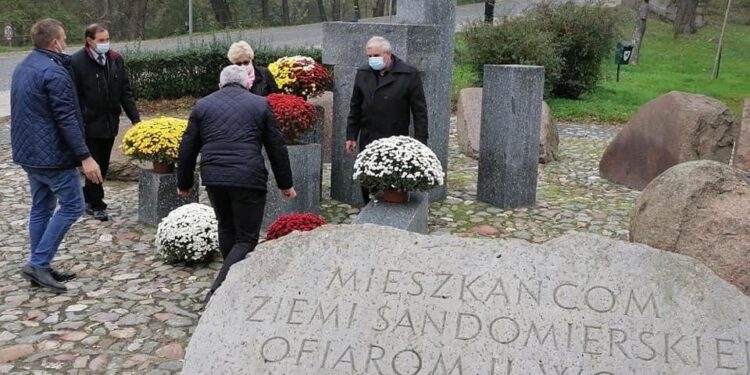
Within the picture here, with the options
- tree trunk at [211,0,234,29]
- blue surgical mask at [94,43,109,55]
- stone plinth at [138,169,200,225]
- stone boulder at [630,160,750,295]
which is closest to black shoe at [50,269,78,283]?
stone plinth at [138,169,200,225]

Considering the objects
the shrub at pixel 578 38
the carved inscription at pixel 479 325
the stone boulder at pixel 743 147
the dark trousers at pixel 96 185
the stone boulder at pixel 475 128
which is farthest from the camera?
the shrub at pixel 578 38

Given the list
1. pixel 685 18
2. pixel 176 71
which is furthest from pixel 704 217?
pixel 685 18

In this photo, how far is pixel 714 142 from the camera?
9500mm

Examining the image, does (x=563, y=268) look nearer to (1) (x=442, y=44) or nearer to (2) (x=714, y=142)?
(1) (x=442, y=44)

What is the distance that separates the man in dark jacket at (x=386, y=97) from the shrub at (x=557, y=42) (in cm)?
925

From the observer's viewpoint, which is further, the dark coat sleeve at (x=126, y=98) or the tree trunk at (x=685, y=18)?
the tree trunk at (x=685, y=18)

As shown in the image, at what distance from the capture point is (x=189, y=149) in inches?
218

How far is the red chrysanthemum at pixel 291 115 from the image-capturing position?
7.46 meters

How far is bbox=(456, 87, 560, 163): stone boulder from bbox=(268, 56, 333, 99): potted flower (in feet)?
11.1

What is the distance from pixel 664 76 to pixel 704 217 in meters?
18.6

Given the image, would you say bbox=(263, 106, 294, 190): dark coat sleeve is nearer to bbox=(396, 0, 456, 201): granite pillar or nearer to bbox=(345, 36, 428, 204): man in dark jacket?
bbox=(345, 36, 428, 204): man in dark jacket

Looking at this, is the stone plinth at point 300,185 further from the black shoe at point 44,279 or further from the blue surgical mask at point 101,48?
the black shoe at point 44,279

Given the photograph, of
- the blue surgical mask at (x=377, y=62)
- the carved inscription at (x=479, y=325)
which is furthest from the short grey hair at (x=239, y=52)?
the carved inscription at (x=479, y=325)

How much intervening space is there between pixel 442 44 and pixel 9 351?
223 inches
